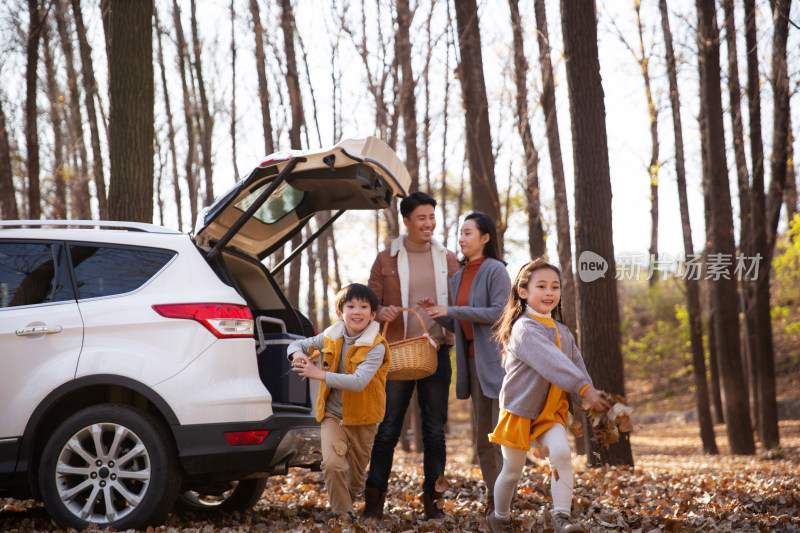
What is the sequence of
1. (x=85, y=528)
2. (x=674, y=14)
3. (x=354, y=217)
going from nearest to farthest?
(x=85, y=528)
(x=674, y=14)
(x=354, y=217)

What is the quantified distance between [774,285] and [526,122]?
1791cm

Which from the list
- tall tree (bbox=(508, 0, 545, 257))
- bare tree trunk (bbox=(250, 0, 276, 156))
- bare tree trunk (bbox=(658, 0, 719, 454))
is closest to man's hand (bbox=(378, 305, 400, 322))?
tall tree (bbox=(508, 0, 545, 257))

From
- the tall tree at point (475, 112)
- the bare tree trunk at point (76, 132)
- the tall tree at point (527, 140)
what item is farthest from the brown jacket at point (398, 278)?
the bare tree trunk at point (76, 132)

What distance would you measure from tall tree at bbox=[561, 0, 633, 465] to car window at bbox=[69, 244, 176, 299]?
17.3ft

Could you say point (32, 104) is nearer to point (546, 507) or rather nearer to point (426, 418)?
point (426, 418)

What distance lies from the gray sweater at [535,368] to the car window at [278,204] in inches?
81.5

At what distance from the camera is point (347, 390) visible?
15.5 feet

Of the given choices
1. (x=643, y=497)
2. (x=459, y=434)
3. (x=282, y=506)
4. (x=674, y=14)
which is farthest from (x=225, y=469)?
(x=459, y=434)

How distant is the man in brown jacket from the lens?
17.5 feet

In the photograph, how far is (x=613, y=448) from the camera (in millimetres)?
8492

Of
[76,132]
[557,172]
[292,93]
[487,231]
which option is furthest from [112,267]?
[76,132]

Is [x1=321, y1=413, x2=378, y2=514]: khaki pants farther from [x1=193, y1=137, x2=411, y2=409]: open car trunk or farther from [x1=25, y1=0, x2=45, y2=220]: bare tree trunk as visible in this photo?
[x1=25, y1=0, x2=45, y2=220]: bare tree trunk

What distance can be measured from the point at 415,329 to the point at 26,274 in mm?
2648

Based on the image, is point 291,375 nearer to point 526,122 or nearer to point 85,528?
point 85,528
